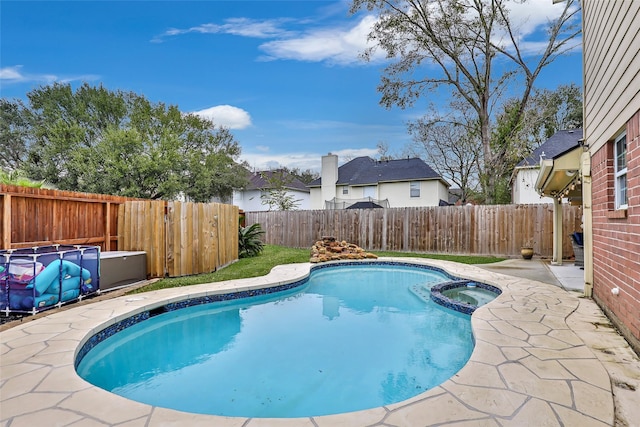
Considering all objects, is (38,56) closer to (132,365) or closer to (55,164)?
(55,164)

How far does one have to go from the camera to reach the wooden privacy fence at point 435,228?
1049 cm

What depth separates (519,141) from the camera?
50.4 ft

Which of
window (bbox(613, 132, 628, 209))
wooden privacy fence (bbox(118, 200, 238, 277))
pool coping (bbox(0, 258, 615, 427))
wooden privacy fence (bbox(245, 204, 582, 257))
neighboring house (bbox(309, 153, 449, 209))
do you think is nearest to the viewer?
pool coping (bbox(0, 258, 615, 427))

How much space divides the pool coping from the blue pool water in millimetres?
417

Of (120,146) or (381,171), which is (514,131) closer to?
(381,171)

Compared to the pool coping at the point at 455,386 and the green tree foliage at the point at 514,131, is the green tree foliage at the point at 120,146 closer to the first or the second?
the green tree foliage at the point at 514,131

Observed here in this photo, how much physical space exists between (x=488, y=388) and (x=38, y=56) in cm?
1699

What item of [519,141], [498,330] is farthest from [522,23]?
[498,330]

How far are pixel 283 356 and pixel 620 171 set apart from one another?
173 inches

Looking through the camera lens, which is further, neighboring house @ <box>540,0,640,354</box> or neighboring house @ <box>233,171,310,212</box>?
neighboring house @ <box>233,171,310,212</box>

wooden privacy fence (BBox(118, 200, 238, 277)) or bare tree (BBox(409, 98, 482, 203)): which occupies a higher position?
bare tree (BBox(409, 98, 482, 203))

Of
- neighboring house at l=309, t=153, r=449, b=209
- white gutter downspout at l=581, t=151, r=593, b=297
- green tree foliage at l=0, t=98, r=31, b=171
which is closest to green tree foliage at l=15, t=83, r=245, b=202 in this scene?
green tree foliage at l=0, t=98, r=31, b=171

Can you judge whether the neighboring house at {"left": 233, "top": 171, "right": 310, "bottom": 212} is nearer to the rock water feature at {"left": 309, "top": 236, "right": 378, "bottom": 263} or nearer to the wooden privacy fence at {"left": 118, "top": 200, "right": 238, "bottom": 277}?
the rock water feature at {"left": 309, "top": 236, "right": 378, "bottom": 263}

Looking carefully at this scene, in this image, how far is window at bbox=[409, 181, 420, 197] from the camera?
71.4ft
